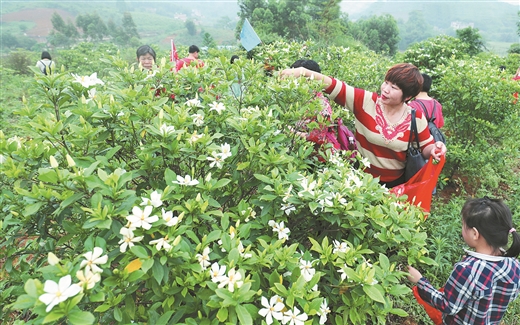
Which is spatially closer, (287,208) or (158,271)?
(158,271)

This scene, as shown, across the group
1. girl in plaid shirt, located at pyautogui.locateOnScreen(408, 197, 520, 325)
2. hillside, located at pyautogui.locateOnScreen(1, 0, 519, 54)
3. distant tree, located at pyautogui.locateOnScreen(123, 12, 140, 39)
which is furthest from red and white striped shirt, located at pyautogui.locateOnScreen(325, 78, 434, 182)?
distant tree, located at pyautogui.locateOnScreen(123, 12, 140, 39)

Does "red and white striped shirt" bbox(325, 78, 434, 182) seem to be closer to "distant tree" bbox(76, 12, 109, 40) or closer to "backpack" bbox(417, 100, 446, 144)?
"backpack" bbox(417, 100, 446, 144)

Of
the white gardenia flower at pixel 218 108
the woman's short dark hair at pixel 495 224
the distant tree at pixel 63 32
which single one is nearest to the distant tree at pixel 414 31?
the distant tree at pixel 63 32

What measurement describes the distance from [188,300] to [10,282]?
92 cm

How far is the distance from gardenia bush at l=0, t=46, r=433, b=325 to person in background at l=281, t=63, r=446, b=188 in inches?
26.4

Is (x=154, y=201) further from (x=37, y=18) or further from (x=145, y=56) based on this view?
(x=37, y=18)

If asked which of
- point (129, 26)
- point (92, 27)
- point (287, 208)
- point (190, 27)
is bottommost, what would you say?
point (190, 27)

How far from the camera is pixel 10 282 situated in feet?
4.85

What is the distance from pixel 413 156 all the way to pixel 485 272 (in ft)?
3.27

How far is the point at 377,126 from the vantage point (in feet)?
7.77

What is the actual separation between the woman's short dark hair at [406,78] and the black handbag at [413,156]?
8.8 inches

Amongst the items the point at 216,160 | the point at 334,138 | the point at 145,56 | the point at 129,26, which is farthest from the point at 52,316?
the point at 129,26

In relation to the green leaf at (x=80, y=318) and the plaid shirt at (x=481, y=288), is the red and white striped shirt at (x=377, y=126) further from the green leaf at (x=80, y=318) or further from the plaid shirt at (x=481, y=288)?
the green leaf at (x=80, y=318)

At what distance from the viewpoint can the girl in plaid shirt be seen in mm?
1594
